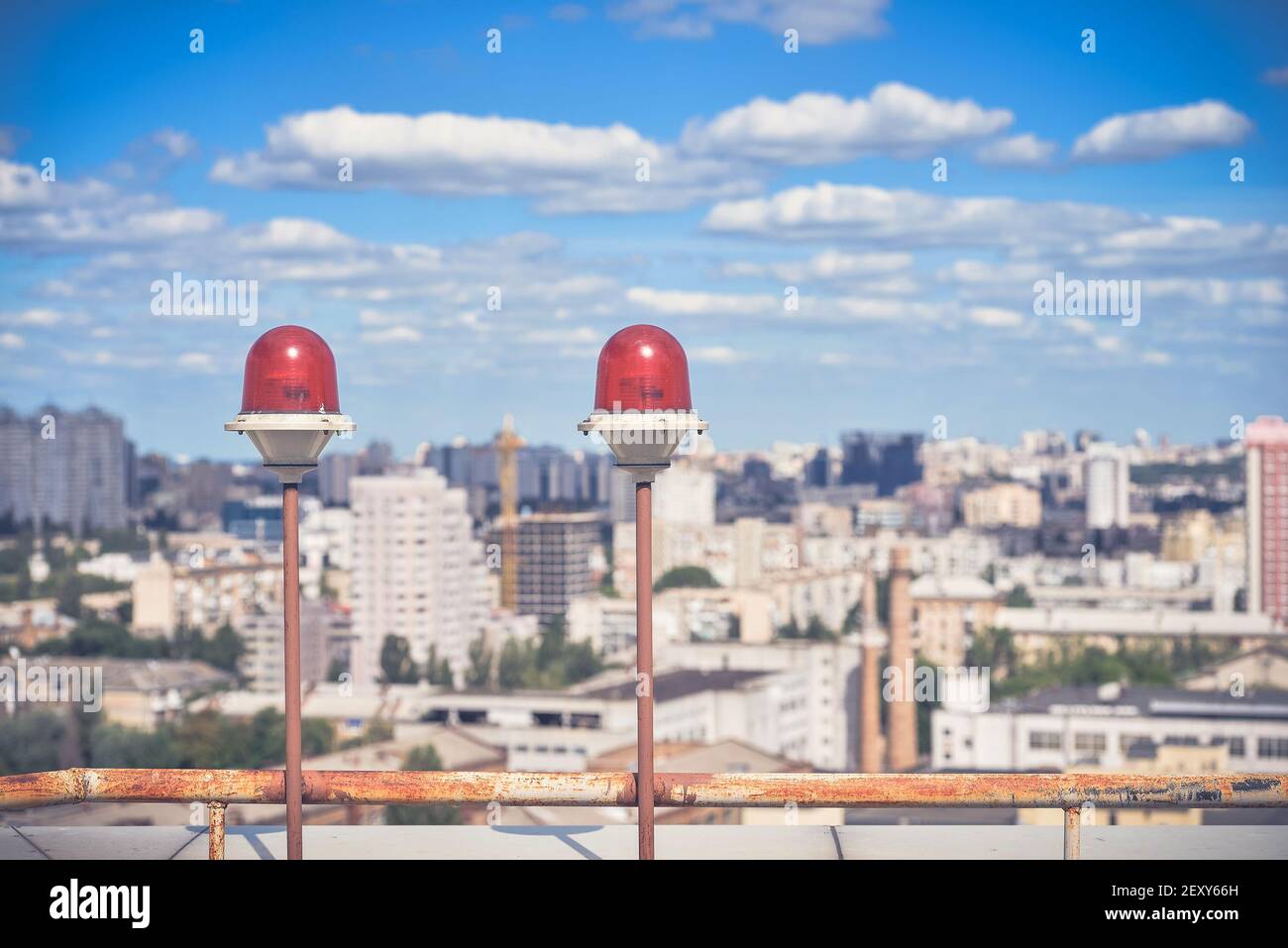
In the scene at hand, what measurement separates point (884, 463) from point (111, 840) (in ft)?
202

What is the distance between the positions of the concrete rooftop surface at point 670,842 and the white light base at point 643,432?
0.72 metres

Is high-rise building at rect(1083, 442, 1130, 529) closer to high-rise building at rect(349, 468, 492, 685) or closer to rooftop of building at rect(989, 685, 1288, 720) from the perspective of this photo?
high-rise building at rect(349, 468, 492, 685)

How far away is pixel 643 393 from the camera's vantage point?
109 inches

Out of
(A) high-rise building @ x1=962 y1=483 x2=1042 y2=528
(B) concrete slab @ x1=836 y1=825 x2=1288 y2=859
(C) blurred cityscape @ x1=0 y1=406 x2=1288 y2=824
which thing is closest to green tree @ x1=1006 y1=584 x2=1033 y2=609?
(C) blurred cityscape @ x1=0 y1=406 x2=1288 y2=824

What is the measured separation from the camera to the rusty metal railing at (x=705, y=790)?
2789 mm

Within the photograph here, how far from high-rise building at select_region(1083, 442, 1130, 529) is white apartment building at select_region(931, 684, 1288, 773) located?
28.3 metres

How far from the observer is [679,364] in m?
2.78

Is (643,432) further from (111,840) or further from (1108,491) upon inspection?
(1108,491)

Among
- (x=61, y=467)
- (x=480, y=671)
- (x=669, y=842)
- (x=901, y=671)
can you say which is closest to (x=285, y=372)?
(x=669, y=842)

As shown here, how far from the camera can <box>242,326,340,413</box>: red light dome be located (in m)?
2.83

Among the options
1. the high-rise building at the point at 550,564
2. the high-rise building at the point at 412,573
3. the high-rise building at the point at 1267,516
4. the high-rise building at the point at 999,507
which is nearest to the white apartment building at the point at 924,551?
the high-rise building at the point at 999,507
